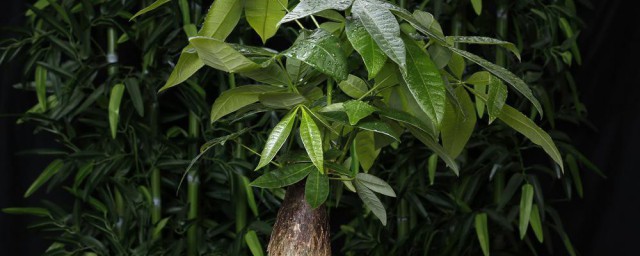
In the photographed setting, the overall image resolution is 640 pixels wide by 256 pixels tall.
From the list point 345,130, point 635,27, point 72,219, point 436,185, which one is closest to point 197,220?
point 72,219

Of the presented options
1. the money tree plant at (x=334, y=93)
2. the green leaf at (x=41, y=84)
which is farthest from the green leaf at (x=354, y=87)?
the green leaf at (x=41, y=84)

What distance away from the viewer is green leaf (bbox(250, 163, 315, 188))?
2.68ft

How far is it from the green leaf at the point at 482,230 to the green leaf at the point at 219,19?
3.32 feet

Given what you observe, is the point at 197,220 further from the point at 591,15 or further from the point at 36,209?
the point at 591,15

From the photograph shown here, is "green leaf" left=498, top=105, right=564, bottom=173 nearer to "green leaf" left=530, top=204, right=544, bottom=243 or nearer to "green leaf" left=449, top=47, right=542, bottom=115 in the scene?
"green leaf" left=449, top=47, right=542, bottom=115

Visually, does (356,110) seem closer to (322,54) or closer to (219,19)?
(322,54)

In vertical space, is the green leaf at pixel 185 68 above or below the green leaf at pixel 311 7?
below

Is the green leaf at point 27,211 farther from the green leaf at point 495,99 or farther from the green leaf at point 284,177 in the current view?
the green leaf at point 495,99

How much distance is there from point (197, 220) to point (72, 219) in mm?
280

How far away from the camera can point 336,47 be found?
2.49ft

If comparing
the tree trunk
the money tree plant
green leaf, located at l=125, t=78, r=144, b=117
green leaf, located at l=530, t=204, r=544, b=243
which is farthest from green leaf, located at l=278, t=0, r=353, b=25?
green leaf, located at l=530, t=204, r=544, b=243

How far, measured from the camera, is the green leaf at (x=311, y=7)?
723 mm

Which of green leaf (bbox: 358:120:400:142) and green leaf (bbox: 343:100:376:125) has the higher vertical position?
green leaf (bbox: 343:100:376:125)

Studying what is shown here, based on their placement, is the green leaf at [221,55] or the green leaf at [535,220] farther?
the green leaf at [535,220]
